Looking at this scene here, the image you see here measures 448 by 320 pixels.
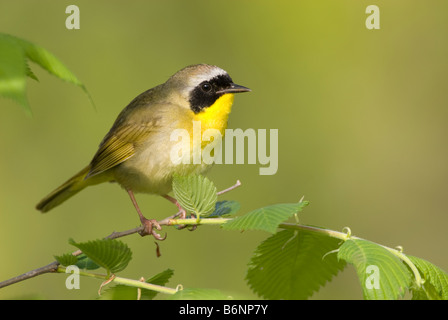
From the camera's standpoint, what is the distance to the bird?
3.08m

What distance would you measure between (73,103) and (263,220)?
4435mm

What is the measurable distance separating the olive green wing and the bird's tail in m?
0.18

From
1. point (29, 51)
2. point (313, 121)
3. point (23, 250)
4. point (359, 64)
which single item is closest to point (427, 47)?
point (359, 64)

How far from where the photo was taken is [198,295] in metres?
1.29

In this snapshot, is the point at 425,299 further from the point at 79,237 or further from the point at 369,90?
the point at 369,90

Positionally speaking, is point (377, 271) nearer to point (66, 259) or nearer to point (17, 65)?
point (66, 259)

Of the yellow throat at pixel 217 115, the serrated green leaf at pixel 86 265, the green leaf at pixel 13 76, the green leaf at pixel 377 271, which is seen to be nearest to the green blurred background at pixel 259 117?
the yellow throat at pixel 217 115

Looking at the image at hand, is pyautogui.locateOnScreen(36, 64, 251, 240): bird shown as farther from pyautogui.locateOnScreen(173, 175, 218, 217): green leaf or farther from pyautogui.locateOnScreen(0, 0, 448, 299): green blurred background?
pyautogui.locateOnScreen(0, 0, 448, 299): green blurred background

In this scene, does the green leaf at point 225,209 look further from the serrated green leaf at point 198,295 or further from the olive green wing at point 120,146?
the olive green wing at point 120,146

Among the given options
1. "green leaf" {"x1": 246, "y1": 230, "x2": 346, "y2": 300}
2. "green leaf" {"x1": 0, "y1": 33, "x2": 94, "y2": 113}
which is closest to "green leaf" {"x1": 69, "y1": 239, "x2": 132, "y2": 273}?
"green leaf" {"x1": 246, "y1": 230, "x2": 346, "y2": 300}

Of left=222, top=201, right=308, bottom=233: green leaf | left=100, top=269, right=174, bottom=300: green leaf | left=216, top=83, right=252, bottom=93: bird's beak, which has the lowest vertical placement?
left=100, top=269, right=174, bottom=300: green leaf

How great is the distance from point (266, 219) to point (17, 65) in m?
0.62

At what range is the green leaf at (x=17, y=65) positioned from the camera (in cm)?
93

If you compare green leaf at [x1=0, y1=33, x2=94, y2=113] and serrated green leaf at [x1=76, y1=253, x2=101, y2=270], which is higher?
green leaf at [x1=0, y1=33, x2=94, y2=113]
